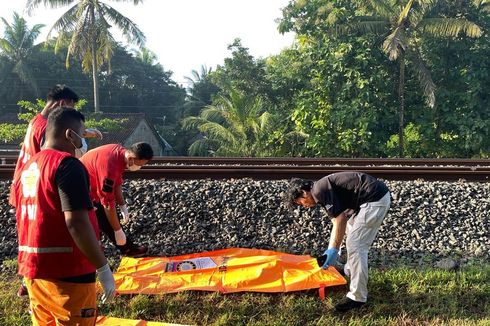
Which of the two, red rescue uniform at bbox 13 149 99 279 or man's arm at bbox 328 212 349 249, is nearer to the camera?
red rescue uniform at bbox 13 149 99 279

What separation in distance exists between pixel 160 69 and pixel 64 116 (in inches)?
Answer: 1761

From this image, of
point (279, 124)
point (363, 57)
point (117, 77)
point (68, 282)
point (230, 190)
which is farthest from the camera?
point (117, 77)

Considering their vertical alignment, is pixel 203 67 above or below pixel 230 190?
above

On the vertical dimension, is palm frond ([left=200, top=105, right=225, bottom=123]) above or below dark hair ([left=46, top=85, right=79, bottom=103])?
above

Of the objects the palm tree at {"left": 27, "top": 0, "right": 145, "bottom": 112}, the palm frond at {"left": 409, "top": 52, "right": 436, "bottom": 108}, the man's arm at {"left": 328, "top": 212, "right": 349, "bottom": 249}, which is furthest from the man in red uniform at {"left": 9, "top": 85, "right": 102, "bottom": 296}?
the palm tree at {"left": 27, "top": 0, "right": 145, "bottom": 112}

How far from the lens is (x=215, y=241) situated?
512cm

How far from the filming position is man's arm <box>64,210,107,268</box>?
206 centimetres

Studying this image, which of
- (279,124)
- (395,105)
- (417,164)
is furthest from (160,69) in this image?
(417,164)

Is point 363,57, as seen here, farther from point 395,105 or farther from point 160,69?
point 160,69

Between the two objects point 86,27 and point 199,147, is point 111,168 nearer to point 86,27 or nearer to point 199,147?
point 199,147

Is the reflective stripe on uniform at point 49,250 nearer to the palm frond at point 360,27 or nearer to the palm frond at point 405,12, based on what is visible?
the palm frond at point 360,27

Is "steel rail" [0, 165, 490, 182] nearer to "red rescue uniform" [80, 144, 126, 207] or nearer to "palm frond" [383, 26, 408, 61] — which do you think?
"red rescue uniform" [80, 144, 126, 207]

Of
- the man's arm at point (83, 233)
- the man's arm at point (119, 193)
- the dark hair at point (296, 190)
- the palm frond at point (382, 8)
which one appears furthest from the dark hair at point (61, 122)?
the palm frond at point (382, 8)

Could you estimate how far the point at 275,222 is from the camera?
17.6 ft
